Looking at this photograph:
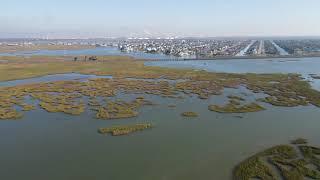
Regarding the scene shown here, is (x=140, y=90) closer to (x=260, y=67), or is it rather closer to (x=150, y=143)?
(x=150, y=143)

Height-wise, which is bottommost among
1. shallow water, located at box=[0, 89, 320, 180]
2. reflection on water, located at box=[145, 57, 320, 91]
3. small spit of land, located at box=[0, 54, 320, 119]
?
shallow water, located at box=[0, 89, 320, 180]

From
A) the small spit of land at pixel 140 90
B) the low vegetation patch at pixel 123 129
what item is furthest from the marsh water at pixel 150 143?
the small spit of land at pixel 140 90

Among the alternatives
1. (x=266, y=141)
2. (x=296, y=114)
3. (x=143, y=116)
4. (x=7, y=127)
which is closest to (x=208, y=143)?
(x=266, y=141)

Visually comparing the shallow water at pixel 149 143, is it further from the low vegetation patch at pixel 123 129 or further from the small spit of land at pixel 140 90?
the small spit of land at pixel 140 90

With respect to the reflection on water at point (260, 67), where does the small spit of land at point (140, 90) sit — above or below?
below

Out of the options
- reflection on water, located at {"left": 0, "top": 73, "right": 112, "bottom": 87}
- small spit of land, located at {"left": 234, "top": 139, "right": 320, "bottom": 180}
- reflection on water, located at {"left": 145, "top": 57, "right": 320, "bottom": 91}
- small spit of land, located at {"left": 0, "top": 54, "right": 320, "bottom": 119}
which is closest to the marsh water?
small spit of land, located at {"left": 234, "top": 139, "right": 320, "bottom": 180}

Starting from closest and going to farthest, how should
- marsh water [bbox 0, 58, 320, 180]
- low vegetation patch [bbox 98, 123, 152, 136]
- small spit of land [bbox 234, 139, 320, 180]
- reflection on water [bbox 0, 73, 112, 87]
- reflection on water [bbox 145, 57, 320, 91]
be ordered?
small spit of land [bbox 234, 139, 320, 180], marsh water [bbox 0, 58, 320, 180], low vegetation patch [bbox 98, 123, 152, 136], reflection on water [bbox 0, 73, 112, 87], reflection on water [bbox 145, 57, 320, 91]

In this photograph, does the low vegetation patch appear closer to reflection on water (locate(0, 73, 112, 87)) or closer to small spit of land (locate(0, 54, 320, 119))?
small spit of land (locate(0, 54, 320, 119))

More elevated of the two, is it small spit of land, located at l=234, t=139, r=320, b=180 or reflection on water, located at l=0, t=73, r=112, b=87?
reflection on water, located at l=0, t=73, r=112, b=87

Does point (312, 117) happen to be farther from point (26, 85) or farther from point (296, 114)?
point (26, 85)
